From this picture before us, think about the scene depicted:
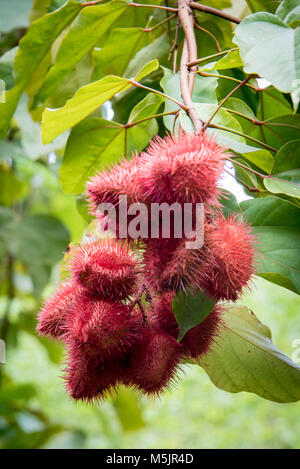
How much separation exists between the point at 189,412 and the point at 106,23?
3.58 m

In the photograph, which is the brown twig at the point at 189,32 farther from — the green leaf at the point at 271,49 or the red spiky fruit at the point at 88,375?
the red spiky fruit at the point at 88,375

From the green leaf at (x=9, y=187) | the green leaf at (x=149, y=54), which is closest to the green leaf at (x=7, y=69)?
the green leaf at (x=149, y=54)

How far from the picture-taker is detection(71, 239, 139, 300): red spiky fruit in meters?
0.69

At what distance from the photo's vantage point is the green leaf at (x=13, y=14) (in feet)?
3.94

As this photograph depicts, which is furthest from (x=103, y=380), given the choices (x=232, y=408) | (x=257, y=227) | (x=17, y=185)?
(x=232, y=408)

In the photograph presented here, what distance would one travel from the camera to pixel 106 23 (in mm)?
1066

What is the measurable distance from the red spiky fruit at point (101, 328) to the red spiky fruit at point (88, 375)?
0.02m

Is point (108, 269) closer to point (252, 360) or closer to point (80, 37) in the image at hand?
point (252, 360)

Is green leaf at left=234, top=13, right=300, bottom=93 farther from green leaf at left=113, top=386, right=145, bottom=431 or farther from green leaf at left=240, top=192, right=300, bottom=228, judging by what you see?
green leaf at left=113, top=386, right=145, bottom=431

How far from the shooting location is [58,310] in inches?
29.8

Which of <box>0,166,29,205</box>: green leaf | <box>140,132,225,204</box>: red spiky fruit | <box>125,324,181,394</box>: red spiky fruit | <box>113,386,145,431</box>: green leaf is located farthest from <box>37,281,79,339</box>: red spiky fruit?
<box>113,386,145,431</box>: green leaf

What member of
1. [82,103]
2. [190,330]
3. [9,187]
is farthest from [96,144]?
[9,187]

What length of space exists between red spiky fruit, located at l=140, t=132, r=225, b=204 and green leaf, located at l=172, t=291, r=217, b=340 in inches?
5.0

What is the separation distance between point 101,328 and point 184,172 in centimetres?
23
